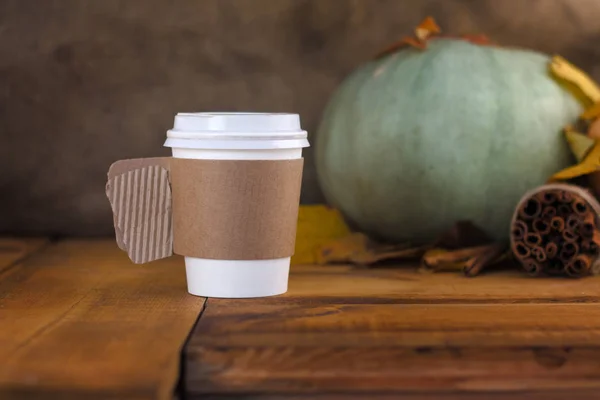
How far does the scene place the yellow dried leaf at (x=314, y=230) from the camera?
95 cm

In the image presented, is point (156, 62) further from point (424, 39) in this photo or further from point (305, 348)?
point (305, 348)

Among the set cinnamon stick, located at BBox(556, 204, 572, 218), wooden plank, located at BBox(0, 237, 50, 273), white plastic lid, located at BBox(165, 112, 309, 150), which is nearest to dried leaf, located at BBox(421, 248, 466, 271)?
cinnamon stick, located at BBox(556, 204, 572, 218)

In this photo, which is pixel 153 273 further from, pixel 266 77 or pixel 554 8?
pixel 554 8

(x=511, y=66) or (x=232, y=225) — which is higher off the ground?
(x=511, y=66)

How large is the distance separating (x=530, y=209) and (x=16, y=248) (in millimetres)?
623

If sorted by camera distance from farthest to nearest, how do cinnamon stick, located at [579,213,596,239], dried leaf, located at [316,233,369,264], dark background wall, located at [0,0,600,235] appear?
dark background wall, located at [0,0,600,235] < dried leaf, located at [316,233,369,264] < cinnamon stick, located at [579,213,596,239]

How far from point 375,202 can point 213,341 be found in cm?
41

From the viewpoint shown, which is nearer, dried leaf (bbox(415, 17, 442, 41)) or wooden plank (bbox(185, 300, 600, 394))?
wooden plank (bbox(185, 300, 600, 394))

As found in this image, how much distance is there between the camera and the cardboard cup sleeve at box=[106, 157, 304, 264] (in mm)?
725

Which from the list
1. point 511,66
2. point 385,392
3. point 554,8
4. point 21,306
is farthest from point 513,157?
point 21,306

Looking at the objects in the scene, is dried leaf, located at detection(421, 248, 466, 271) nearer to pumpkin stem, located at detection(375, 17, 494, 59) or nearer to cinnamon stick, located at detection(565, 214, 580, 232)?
cinnamon stick, located at detection(565, 214, 580, 232)

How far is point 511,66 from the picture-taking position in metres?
0.94

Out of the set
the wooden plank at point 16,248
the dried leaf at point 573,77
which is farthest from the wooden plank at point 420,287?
the wooden plank at point 16,248

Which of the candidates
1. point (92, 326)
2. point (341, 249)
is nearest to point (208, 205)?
point (92, 326)
